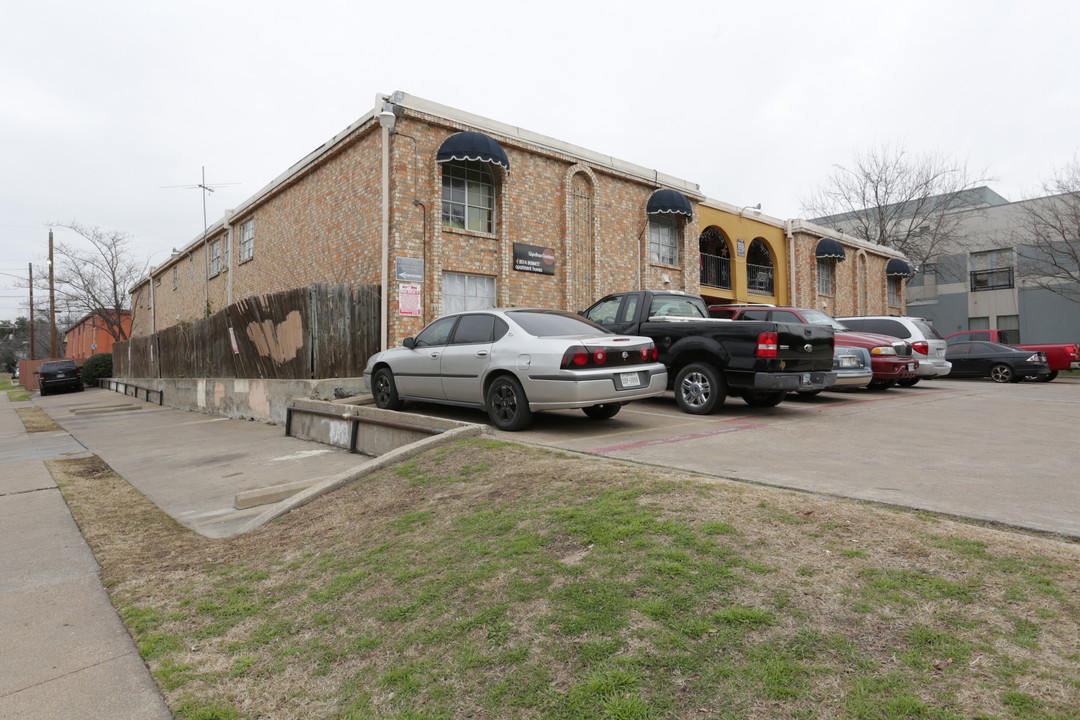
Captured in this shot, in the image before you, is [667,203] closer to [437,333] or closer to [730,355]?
[730,355]

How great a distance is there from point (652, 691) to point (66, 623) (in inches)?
143

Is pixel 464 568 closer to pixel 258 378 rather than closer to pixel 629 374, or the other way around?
pixel 629 374

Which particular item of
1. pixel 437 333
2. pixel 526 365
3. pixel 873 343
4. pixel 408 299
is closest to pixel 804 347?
pixel 526 365

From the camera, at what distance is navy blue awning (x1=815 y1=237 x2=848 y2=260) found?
25750 millimetres

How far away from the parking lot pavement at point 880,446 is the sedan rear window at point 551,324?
3.90 feet

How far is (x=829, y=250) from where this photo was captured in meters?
25.8

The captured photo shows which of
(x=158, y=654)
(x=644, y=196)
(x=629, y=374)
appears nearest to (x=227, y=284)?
(x=644, y=196)

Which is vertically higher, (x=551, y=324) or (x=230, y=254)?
(x=230, y=254)

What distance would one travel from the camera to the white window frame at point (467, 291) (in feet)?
46.1

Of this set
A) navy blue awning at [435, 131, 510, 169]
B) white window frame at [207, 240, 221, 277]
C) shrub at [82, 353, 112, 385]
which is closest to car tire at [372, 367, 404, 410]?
navy blue awning at [435, 131, 510, 169]

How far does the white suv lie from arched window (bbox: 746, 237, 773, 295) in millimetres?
10691

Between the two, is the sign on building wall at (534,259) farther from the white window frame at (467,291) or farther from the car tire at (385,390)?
the car tire at (385,390)

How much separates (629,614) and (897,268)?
34320 mm

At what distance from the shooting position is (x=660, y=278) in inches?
734
